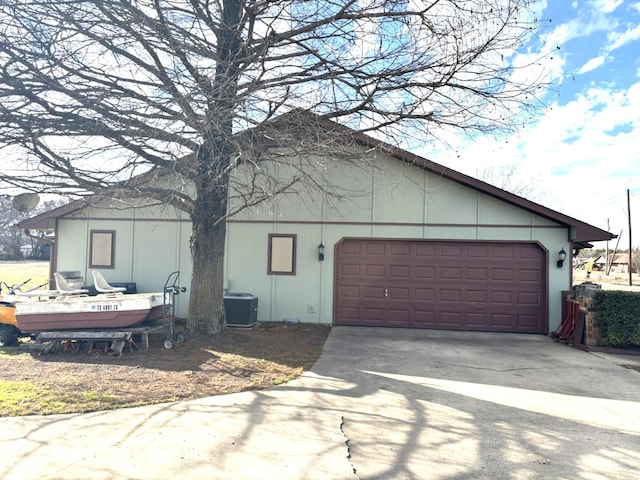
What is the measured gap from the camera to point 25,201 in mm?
7953

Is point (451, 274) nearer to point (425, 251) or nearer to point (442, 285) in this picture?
point (442, 285)

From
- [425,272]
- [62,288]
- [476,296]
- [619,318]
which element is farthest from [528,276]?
[62,288]

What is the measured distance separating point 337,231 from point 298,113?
4.47m

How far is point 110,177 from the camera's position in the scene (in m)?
7.55

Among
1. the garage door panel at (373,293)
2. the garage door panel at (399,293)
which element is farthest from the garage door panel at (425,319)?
the garage door panel at (373,293)

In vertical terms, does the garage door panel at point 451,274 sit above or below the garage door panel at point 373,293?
above

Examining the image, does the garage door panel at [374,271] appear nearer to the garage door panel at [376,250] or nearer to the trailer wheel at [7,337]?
the garage door panel at [376,250]

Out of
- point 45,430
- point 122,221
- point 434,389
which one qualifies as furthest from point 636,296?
point 122,221

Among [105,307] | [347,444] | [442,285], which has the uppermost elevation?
[442,285]

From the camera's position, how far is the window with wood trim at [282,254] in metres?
11.1

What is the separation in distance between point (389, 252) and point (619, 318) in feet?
16.8

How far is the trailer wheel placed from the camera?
305 inches

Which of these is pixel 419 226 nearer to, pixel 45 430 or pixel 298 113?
pixel 298 113

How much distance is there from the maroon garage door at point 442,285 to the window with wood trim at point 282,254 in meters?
1.23
